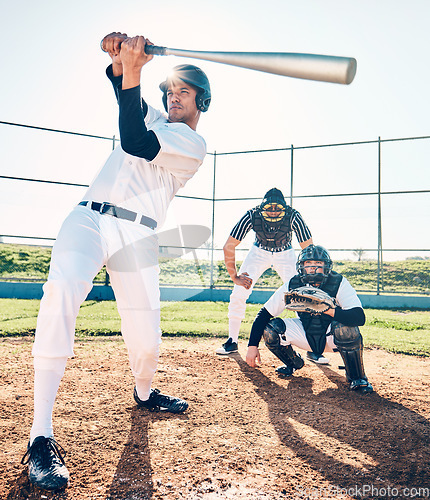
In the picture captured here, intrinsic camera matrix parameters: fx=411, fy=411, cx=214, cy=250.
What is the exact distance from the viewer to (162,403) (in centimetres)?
293

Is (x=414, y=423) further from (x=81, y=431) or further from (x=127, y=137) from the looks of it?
(x=127, y=137)

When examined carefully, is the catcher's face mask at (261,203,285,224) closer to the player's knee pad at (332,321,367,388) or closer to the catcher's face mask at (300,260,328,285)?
the catcher's face mask at (300,260,328,285)

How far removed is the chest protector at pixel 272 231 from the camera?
5.06 meters

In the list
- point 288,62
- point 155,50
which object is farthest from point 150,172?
point 288,62

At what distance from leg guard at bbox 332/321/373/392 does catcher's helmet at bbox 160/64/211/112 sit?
2.09m

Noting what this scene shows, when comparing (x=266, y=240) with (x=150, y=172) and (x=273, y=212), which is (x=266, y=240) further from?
(x=150, y=172)

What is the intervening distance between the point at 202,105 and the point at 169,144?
2.47 ft

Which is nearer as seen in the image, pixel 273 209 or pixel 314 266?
pixel 314 266

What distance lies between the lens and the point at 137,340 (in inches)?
Result: 99.6

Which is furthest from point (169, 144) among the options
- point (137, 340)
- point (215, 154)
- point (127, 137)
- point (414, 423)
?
point (215, 154)

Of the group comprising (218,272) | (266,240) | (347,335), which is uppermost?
(266,240)

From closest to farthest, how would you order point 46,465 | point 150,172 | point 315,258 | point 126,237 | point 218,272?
point 46,465
point 126,237
point 150,172
point 315,258
point 218,272

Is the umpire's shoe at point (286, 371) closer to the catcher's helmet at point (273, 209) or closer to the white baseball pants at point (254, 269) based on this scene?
the white baseball pants at point (254, 269)

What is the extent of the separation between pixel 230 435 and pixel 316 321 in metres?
1.61
